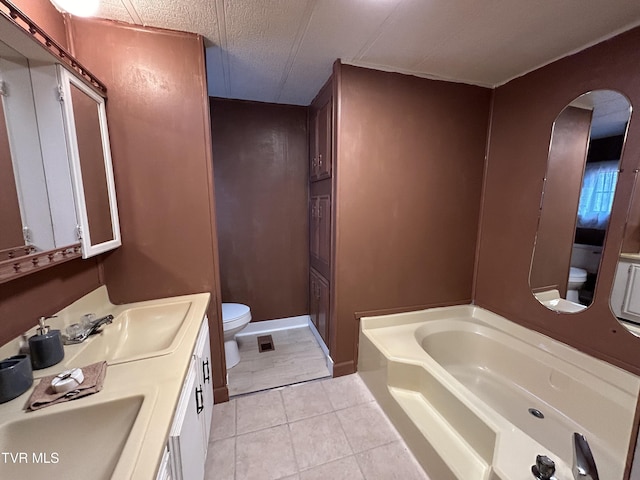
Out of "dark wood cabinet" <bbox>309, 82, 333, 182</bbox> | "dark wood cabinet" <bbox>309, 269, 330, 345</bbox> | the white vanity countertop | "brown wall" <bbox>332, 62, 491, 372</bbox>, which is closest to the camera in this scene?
the white vanity countertop

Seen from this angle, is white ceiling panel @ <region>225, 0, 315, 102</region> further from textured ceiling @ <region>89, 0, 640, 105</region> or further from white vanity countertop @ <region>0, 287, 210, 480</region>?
white vanity countertop @ <region>0, 287, 210, 480</region>

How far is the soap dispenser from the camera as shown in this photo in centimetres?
89

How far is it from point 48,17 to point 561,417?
3354 mm

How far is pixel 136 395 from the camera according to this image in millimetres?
778

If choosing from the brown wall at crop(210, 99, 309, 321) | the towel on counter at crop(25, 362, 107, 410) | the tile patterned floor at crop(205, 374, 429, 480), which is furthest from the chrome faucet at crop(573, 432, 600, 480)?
the brown wall at crop(210, 99, 309, 321)

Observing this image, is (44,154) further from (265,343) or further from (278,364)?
(265,343)

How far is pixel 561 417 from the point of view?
154cm

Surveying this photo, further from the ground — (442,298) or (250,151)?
(250,151)

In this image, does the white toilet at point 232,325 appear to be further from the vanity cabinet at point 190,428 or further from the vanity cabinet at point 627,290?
the vanity cabinet at point 627,290

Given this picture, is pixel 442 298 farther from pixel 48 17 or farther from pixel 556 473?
pixel 48 17

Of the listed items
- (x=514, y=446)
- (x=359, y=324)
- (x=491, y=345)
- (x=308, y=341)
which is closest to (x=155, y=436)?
(x=514, y=446)

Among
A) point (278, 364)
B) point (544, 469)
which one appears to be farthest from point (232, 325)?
point (544, 469)

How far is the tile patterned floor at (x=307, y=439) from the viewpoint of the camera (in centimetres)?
133

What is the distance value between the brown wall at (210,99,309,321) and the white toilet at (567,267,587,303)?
2.05 meters
